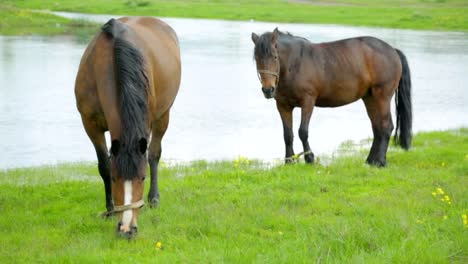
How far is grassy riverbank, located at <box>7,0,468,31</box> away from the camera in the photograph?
47.9m

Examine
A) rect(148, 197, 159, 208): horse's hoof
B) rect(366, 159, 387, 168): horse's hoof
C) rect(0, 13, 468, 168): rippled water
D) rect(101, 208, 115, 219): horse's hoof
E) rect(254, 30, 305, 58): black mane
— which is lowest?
rect(0, 13, 468, 168): rippled water

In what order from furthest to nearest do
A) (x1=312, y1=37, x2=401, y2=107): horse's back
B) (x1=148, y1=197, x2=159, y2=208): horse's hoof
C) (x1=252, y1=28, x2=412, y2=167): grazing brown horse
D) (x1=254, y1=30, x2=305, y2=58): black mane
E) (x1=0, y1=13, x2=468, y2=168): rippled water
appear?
1. (x1=0, y1=13, x2=468, y2=168): rippled water
2. (x1=312, y1=37, x2=401, y2=107): horse's back
3. (x1=252, y1=28, x2=412, y2=167): grazing brown horse
4. (x1=254, y1=30, x2=305, y2=58): black mane
5. (x1=148, y1=197, x2=159, y2=208): horse's hoof

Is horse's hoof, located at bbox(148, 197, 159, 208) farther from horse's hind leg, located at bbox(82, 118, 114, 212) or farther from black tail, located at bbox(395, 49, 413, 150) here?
black tail, located at bbox(395, 49, 413, 150)

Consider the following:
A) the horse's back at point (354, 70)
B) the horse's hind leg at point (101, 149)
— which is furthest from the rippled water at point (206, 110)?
the horse's hind leg at point (101, 149)

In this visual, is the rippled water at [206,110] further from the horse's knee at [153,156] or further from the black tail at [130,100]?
the black tail at [130,100]

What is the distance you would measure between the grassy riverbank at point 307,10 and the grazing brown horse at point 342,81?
3729 centimetres

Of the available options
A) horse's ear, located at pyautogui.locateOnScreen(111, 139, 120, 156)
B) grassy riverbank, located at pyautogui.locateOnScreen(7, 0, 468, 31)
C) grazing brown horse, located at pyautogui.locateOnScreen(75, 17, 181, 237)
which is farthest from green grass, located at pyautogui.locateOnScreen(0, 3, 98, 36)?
horse's ear, located at pyautogui.locateOnScreen(111, 139, 120, 156)

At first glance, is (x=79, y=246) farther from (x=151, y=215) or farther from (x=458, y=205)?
(x=458, y=205)

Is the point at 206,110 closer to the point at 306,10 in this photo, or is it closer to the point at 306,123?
the point at 306,123

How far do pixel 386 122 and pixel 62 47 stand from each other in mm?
22413

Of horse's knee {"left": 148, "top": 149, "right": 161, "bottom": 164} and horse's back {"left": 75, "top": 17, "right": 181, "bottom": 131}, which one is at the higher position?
horse's back {"left": 75, "top": 17, "right": 181, "bottom": 131}

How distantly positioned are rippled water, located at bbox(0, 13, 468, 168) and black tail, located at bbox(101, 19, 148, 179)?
5.82 m

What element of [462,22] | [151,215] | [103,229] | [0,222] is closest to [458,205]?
[151,215]

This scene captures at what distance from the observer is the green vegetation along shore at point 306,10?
47.9 meters
